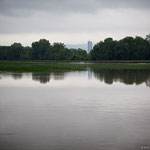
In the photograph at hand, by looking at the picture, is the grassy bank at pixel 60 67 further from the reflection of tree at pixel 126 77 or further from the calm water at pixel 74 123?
the calm water at pixel 74 123

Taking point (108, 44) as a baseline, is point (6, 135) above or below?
below

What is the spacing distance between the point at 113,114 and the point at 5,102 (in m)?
6.49

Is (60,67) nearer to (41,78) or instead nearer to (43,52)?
(41,78)

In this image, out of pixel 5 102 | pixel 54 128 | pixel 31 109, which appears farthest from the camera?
pixel 5 102

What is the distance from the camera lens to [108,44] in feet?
409

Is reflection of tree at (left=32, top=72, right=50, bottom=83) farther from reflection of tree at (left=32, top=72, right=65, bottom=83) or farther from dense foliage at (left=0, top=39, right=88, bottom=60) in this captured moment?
dense foliage at (left=0, top=39, right=88, bottom=60)

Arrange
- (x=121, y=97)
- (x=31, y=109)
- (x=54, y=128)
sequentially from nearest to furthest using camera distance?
(x=54, y=128)
(x=31, y=109)
(x=121, y=97)

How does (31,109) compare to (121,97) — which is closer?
(31,109)

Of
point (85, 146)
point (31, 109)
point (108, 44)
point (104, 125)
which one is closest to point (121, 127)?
point (104, 125)

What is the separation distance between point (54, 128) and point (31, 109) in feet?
13.8

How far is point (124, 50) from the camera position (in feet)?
381

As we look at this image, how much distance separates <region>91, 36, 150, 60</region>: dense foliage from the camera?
11269cm

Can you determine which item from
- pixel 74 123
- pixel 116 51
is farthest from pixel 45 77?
pixel 116 51

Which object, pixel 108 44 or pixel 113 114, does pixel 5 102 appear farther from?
pixel 108 44
